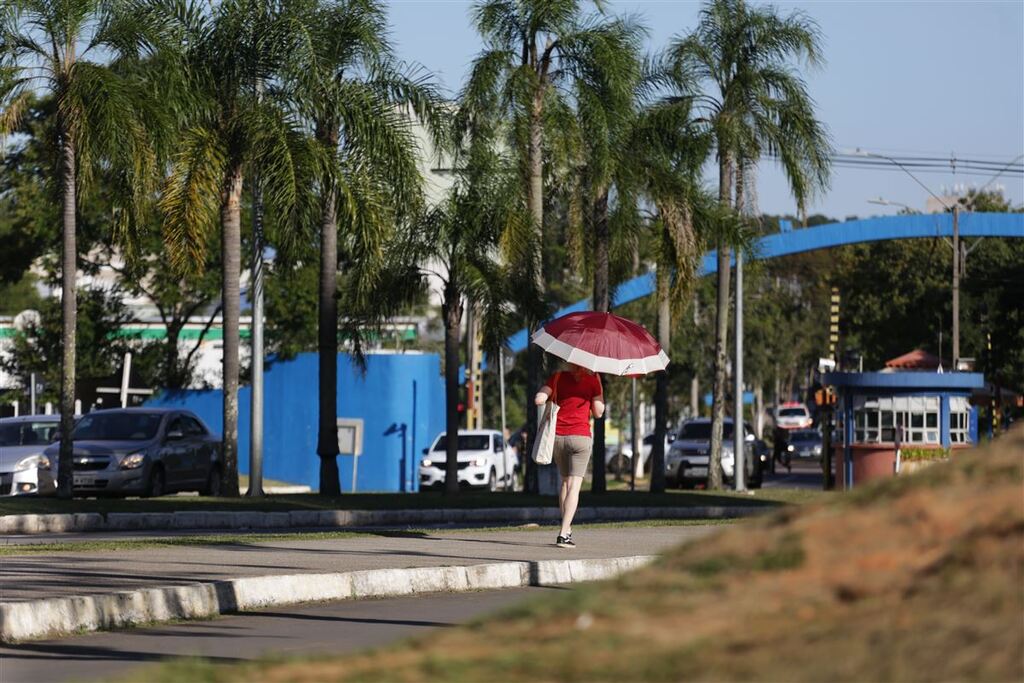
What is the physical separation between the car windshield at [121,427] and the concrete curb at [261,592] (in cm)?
1457

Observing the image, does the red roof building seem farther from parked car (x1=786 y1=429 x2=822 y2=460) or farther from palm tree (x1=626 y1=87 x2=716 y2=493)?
parked car (x1=786 y1=429 x2=822 y2=460)

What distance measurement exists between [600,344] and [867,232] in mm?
38678

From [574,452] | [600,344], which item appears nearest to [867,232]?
[600,344]

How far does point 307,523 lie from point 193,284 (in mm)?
27679

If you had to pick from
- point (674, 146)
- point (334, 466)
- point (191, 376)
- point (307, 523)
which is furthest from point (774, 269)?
point (307, 523)

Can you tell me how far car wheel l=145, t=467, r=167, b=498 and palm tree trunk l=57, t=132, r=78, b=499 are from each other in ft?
9.58

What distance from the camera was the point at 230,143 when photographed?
2517 centimetres

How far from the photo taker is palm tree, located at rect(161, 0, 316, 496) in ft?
79.4

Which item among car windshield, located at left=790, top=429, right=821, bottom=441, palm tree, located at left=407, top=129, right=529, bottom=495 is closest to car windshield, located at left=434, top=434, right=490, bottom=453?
palm tree, located at left=407, top=129, right=529, bottom=495

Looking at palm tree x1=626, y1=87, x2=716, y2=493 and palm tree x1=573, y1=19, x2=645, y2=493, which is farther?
palm tree x1=626, y1=87, x2=716, y2=493

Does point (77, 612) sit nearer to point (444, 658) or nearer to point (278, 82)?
point (444, 658)

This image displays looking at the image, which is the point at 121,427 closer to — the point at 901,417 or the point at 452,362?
the point at 452,362

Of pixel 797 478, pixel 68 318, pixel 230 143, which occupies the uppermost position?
pixel 230 143

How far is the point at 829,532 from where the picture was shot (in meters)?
4.96
